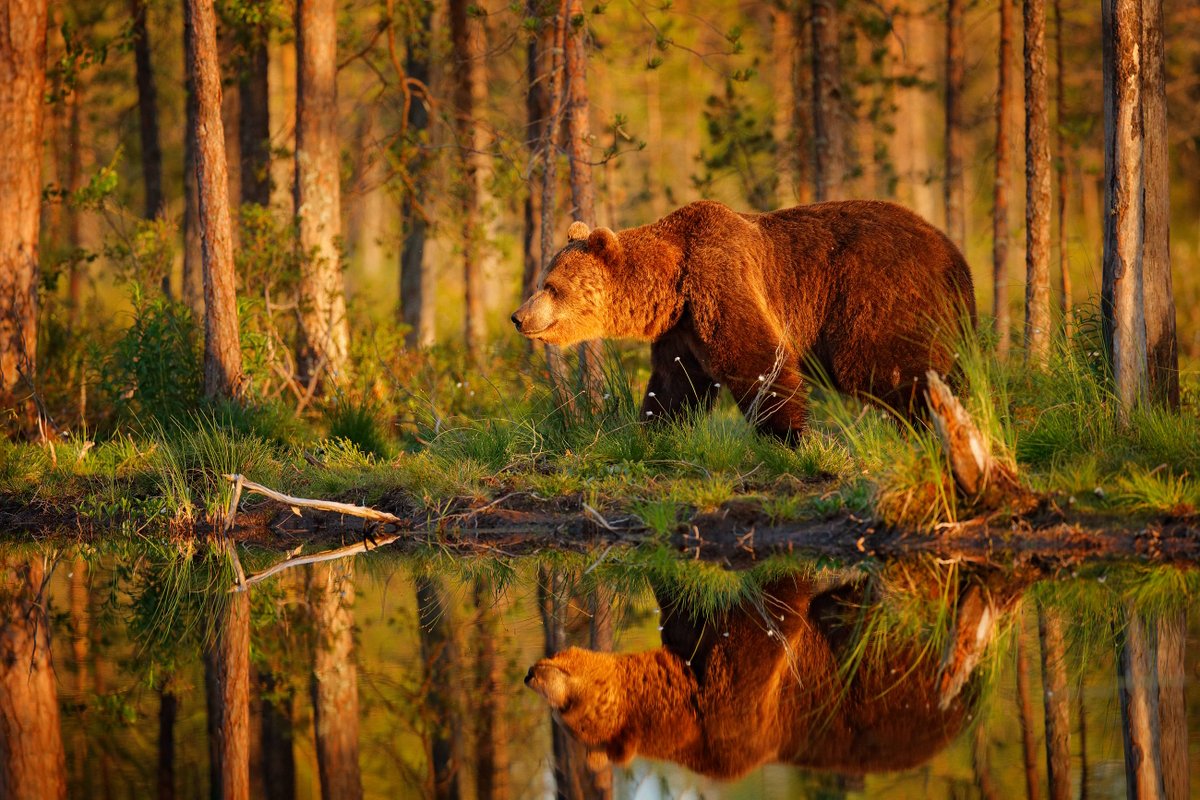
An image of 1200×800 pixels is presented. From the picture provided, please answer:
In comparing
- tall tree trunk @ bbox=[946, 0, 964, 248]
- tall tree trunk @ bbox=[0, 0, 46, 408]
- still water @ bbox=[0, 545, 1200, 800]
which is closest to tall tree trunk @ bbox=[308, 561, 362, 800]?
still water @ bbox=[0, 545, 1200, 800]

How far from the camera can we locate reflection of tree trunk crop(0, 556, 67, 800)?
5.64 m

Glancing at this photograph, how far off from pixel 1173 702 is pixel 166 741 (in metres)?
4.15

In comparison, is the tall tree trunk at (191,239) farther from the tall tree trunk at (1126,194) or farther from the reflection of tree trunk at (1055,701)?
the reflection of tree trunk at (1055,701)

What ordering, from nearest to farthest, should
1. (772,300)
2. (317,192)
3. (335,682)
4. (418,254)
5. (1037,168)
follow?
(335,682) → (772,300) → (1037,168) → (317,192) → (418,254)

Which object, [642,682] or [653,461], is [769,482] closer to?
[653,461]

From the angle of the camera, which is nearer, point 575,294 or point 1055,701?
point 1055,701

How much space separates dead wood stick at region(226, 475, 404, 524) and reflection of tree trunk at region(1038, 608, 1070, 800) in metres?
4.48

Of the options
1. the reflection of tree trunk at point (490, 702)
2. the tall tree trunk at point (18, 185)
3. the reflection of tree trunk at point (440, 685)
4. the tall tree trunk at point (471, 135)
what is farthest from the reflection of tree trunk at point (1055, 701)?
the tall tree trunk at point (471, 135)

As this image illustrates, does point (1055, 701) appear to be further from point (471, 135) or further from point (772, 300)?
point (471, 135)

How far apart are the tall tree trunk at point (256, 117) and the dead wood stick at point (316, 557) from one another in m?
7.07

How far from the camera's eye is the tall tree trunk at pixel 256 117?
16.0 m

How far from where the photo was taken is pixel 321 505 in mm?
9164

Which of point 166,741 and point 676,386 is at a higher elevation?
point 676,386

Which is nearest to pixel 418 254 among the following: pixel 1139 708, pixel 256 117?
pixel 256 117
